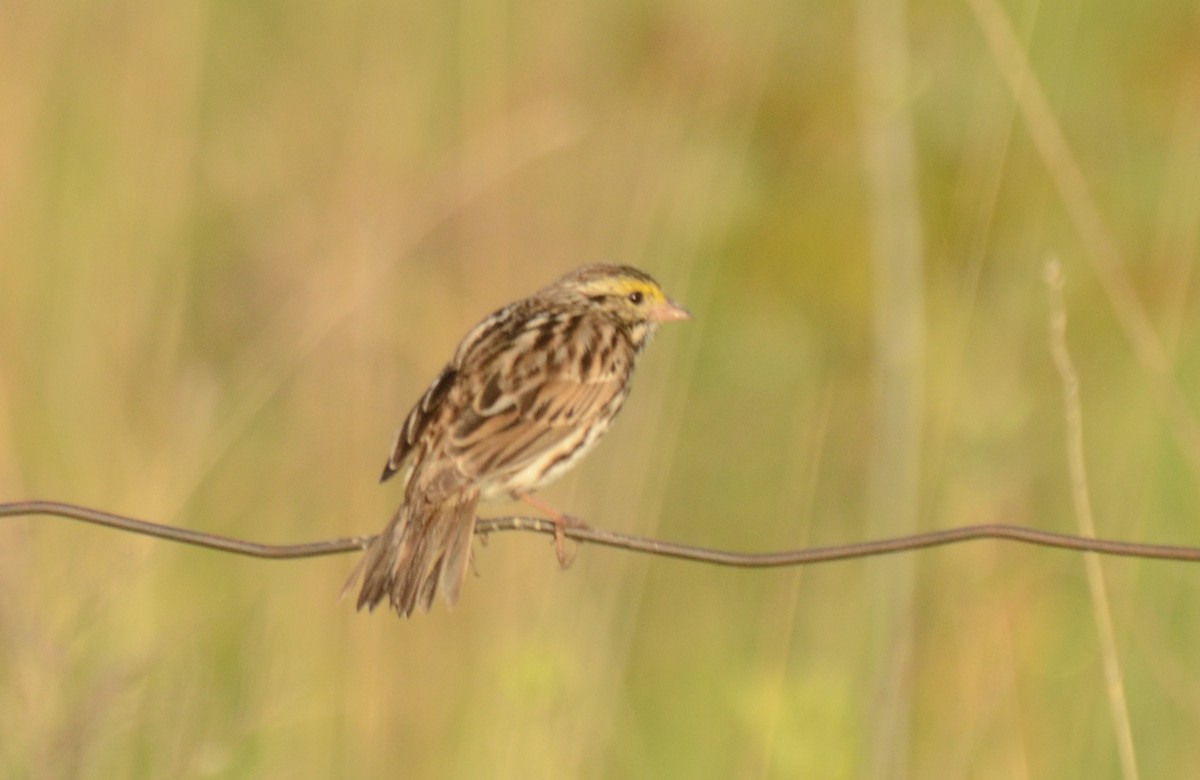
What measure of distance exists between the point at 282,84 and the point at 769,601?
8.70 feet

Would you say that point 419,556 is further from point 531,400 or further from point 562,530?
point 531,400

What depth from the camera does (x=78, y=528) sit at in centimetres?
540

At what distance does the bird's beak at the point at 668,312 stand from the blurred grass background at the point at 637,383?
29 centimetres

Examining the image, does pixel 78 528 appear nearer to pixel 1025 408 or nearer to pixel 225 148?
pixel 225 148

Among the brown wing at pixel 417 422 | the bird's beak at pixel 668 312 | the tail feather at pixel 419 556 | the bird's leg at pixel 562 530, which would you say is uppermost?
the bird's beak at pixel 668 312

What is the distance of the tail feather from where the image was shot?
4.36m

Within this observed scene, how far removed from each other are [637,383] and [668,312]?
46 centimetres

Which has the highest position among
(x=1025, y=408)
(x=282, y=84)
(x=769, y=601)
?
(x=282, y=84)

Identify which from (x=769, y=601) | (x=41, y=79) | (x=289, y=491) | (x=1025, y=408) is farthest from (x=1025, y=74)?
(x=41, y=79)

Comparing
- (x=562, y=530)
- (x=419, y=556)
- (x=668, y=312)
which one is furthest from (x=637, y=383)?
(x=419, y=556)

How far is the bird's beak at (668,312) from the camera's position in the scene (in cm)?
540

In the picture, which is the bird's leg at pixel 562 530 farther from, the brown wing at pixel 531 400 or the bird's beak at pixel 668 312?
the bird's beak at pixel 668 312

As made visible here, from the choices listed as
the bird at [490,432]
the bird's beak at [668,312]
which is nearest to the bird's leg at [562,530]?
the bird at [490,432]

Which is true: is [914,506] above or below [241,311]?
below
